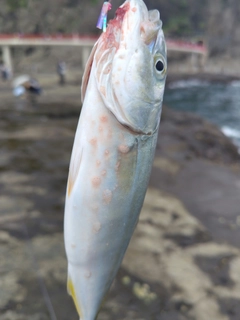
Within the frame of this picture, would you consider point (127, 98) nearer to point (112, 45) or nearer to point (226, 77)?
point (112, 45)

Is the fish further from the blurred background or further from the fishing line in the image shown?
the blurred background

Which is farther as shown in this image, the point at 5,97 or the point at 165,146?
the point at 5,97

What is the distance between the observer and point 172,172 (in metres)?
7.83

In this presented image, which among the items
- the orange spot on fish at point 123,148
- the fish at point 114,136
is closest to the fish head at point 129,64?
the fish at point 114,136

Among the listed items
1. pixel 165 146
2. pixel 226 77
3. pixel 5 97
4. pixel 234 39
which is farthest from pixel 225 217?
pixel 234 39

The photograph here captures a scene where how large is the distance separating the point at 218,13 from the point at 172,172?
52087 mm

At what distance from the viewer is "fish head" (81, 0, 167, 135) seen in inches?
63.5

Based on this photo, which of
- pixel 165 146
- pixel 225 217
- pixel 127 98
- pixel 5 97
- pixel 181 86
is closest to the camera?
pixel 127 98

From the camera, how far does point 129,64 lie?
1.61m

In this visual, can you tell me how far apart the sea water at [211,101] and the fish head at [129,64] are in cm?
1505

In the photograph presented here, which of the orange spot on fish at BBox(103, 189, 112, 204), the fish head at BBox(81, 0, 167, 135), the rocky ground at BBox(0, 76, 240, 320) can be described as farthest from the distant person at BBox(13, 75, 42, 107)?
the orange spot on fish at BBox(103, 189, 112, 204)

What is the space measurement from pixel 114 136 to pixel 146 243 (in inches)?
125

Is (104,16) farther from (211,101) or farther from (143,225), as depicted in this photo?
(211,101)

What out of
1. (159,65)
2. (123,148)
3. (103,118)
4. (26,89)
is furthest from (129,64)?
(26,89)
